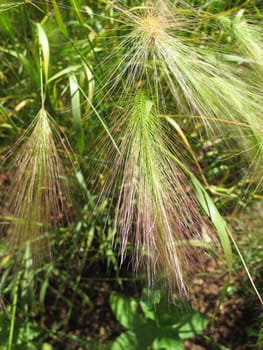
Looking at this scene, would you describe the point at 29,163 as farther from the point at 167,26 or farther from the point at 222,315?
the point at 222,315

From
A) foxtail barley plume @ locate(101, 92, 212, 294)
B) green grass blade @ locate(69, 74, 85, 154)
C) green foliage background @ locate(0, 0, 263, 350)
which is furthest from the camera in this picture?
green foliage background @ locate(0, 0, 263, 350)

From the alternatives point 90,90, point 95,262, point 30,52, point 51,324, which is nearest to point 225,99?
point 90,90

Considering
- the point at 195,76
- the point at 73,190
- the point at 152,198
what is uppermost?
the point at 195,76

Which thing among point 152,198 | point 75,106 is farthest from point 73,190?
point 152,198

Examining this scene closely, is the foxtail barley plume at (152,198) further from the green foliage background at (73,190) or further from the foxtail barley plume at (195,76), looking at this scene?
the green foliage background at (73,190)

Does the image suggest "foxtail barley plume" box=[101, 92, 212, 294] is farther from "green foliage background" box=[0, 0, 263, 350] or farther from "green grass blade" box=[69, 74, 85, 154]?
"green foliage background" box=[0, 0, 263, 350]

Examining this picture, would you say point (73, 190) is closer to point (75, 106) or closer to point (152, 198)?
point (75, 106)

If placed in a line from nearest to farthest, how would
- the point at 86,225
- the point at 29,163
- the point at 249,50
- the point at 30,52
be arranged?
1. the point at 29,163
2. the point at 249,50
3. the point at 30,52
4. the point at 86,225

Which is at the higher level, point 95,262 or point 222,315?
point 95,262

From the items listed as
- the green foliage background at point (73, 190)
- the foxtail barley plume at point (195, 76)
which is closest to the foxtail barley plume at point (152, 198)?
→ the foxtail barley plume at point (195, 76)

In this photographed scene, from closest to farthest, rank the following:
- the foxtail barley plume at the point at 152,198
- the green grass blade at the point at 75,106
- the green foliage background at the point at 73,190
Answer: the foxtail barley plume at the point at 152,198, the green grass blade at the point at 75,106, the green foliage background at the point at 73,190

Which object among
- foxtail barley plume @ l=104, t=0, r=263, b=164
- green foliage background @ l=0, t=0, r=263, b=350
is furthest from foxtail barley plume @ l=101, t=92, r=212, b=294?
green foliage background @ l=0, t=0, r=263, b=350
